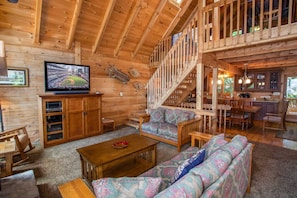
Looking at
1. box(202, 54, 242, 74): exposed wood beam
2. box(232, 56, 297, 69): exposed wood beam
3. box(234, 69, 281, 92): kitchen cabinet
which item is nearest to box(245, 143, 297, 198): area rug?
box(202, 54, 242, 74): exposed wood beam

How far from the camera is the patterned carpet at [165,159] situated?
7.22ft

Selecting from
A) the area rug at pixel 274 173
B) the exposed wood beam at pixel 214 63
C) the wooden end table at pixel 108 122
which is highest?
the exposed wood beam at pixel 214 63

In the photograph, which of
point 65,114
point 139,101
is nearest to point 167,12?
point 139,101

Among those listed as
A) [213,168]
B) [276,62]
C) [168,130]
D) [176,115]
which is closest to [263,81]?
[276,62]

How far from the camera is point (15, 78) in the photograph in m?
3.62

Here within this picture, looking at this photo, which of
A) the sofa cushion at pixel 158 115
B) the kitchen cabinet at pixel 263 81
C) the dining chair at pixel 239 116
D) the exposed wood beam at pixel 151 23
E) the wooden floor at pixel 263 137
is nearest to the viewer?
the wooden floor at pixel 263 137

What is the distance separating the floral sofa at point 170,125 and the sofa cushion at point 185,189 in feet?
7.82

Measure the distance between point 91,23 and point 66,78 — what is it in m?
1.70

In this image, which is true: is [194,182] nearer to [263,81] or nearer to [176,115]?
[176,115]

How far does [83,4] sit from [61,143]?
3.52m

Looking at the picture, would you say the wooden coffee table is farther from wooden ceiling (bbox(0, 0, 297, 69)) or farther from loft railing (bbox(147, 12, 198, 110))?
wooden ceiling (bbox(0, 0, 297, 69))

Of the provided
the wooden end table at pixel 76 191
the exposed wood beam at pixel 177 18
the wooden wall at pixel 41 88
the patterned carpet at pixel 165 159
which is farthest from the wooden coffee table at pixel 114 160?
the exposed wood beam at pixel 177 18

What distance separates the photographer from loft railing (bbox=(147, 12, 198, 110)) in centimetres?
439

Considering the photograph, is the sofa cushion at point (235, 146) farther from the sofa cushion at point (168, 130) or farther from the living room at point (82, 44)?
the living room at point (82, 44)
